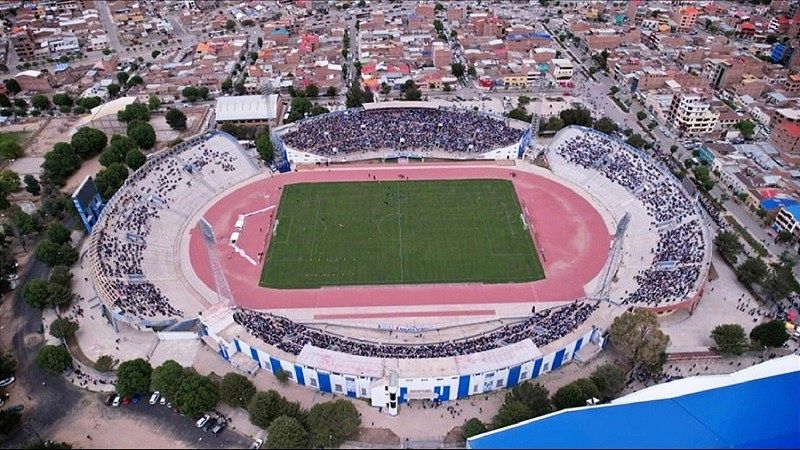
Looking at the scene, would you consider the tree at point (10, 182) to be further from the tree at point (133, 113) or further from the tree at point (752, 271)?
the tree at point (752, 271)

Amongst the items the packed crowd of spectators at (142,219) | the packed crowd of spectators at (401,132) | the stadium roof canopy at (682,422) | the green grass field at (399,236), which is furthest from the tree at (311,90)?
the stadium roof canopy at (682,422)

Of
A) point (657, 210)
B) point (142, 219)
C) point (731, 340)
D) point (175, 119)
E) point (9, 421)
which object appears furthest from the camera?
point (175, 119)

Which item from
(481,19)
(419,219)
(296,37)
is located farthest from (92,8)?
(419,219)

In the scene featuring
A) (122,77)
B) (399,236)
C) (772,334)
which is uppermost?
(772,334)

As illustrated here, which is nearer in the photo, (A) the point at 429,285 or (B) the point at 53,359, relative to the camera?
(B) the point at 53,359

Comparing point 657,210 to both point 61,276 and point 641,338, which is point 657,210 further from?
point 61,276

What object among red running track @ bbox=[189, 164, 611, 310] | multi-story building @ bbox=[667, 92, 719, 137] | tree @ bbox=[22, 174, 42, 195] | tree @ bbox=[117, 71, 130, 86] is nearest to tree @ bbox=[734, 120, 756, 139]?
multi-story building @ bbox=[667, 92, 719, 137]

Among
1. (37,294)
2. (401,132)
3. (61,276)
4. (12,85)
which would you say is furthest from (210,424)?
(12,85)
